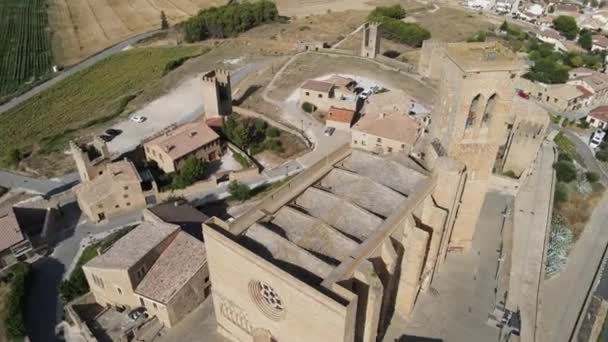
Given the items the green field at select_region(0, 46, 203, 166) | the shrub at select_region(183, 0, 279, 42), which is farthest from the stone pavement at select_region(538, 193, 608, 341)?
the shrub at select_region(183, 0, 279, 42)

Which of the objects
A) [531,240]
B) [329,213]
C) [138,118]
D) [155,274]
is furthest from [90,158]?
[531,240]

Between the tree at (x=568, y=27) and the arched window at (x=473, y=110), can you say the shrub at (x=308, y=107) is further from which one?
the tree at (x=568, y=27)

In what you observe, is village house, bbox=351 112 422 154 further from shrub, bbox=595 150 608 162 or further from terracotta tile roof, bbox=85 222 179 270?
shrub, bbox=595 150 608 162

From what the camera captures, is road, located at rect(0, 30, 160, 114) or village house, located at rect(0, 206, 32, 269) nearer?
village house, located at rect(0, 206, 32, 269)

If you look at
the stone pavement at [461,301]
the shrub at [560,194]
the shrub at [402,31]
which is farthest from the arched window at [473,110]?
the shrub at [402,31]

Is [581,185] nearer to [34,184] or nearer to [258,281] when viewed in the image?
[258,281]

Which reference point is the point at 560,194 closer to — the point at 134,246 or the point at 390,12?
the point at 134,246

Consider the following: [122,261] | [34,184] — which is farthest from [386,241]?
[34,184]
